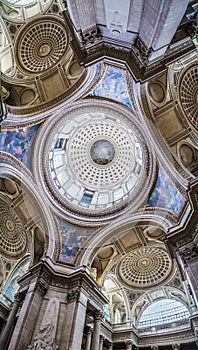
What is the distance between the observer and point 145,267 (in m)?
17.0

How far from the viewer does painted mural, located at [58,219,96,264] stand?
47.4 feet

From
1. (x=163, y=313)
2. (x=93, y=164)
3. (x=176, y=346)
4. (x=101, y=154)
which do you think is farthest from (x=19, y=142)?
(x=163, y=313)

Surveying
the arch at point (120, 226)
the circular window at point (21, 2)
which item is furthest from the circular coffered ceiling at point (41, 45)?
the arch at point (120, 226)

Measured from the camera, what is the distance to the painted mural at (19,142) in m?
12.5

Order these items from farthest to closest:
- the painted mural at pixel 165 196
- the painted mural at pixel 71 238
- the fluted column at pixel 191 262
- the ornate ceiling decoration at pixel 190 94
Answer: the painted mural at pixel 71 238 < the painted mural at pixel 165 196 < the ornate ceiling decoration at pixel 190 94 < the fluted column at pixel 191 262

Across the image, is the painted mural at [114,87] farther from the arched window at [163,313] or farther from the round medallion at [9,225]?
the arched window at [163,313]

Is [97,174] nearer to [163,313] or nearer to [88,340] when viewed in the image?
[88,340]

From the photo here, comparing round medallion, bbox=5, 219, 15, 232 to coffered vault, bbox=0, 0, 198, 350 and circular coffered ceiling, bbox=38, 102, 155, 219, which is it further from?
circular coffered ceiling, bbox=38, 102, 155, 219

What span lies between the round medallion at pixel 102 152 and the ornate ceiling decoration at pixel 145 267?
6.17 metres

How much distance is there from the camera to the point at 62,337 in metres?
10.9

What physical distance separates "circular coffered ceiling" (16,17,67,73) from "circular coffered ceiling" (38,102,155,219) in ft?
9.11

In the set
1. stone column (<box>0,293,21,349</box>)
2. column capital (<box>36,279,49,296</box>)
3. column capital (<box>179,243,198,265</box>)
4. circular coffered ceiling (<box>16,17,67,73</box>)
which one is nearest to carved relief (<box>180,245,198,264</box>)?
column capital (<box>179,243,198,265</box>)

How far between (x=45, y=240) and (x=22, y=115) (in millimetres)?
6832

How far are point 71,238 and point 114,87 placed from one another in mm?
8600
